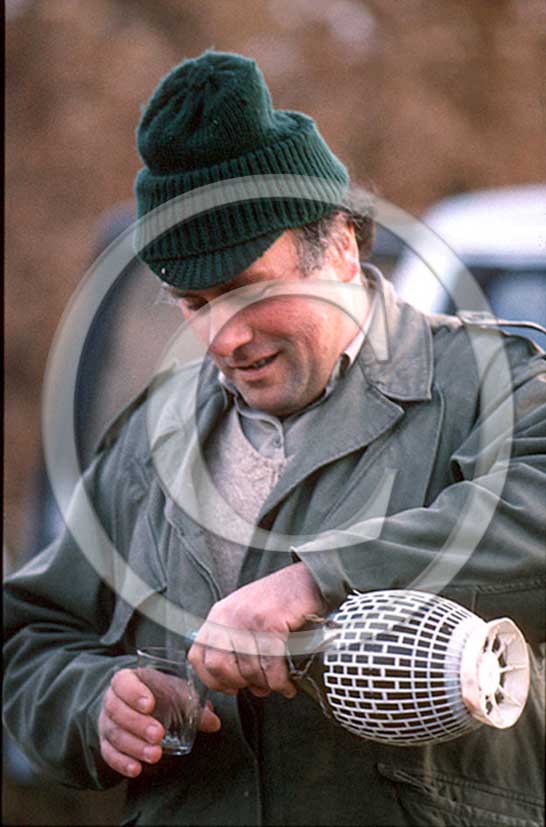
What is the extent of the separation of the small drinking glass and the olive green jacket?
4 cm

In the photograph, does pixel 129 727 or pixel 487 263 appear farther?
pixel 487 263

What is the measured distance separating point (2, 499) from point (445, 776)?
76 centimetres

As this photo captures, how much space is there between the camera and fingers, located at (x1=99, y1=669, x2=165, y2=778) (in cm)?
145

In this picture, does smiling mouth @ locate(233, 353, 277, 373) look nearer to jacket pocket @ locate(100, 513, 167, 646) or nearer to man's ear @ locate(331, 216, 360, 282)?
man's ear @ locate(331, 216, 360, 282)

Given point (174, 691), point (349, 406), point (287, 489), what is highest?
point (349, 406)

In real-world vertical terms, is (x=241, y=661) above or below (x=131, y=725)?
above

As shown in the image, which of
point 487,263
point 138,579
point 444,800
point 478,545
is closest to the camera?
point 478,545

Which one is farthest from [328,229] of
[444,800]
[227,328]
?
[444,800]

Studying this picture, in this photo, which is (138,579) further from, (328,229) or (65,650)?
(328,229)

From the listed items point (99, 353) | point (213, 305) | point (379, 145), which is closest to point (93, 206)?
point (379, 145)

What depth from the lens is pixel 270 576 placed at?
1.33m

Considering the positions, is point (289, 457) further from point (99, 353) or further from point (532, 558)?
point (99, 353)

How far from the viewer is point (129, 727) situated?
4.80 ft

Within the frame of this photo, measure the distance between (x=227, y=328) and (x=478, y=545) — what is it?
0.39m
